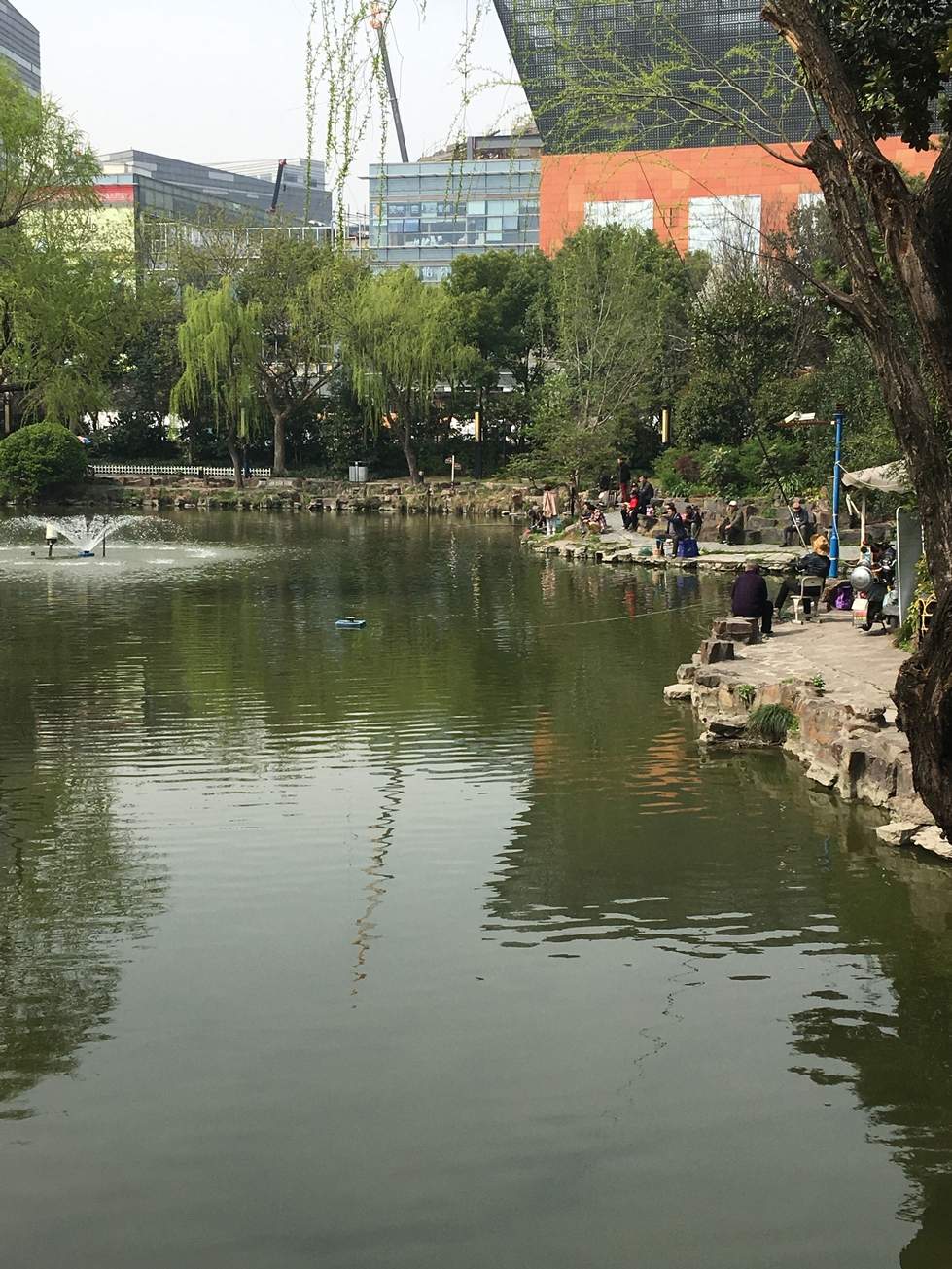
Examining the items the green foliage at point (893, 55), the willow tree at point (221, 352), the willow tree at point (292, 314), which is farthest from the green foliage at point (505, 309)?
the green foliage at point (893, 55)

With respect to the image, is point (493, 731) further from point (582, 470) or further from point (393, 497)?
point (393, 497)

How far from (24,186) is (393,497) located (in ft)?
67.9

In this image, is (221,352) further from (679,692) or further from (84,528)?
(679,692)

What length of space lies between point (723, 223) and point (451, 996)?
204 feet

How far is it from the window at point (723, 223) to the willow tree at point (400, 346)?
1069cm

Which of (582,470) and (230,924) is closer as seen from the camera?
(230,924)

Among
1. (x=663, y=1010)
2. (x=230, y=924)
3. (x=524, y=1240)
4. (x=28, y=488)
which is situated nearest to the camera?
(x=524, y=1240)

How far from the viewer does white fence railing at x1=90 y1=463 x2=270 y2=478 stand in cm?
6078

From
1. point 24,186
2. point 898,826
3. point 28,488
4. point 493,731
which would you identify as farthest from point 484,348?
point 898,826

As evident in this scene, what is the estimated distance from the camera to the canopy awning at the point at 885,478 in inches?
870

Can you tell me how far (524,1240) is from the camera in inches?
229

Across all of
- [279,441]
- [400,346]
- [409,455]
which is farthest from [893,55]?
[279,441]

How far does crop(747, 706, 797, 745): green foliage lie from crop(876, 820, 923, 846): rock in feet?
10.2

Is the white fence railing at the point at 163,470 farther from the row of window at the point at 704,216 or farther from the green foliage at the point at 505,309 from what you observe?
the row of window at the point at 704,216
